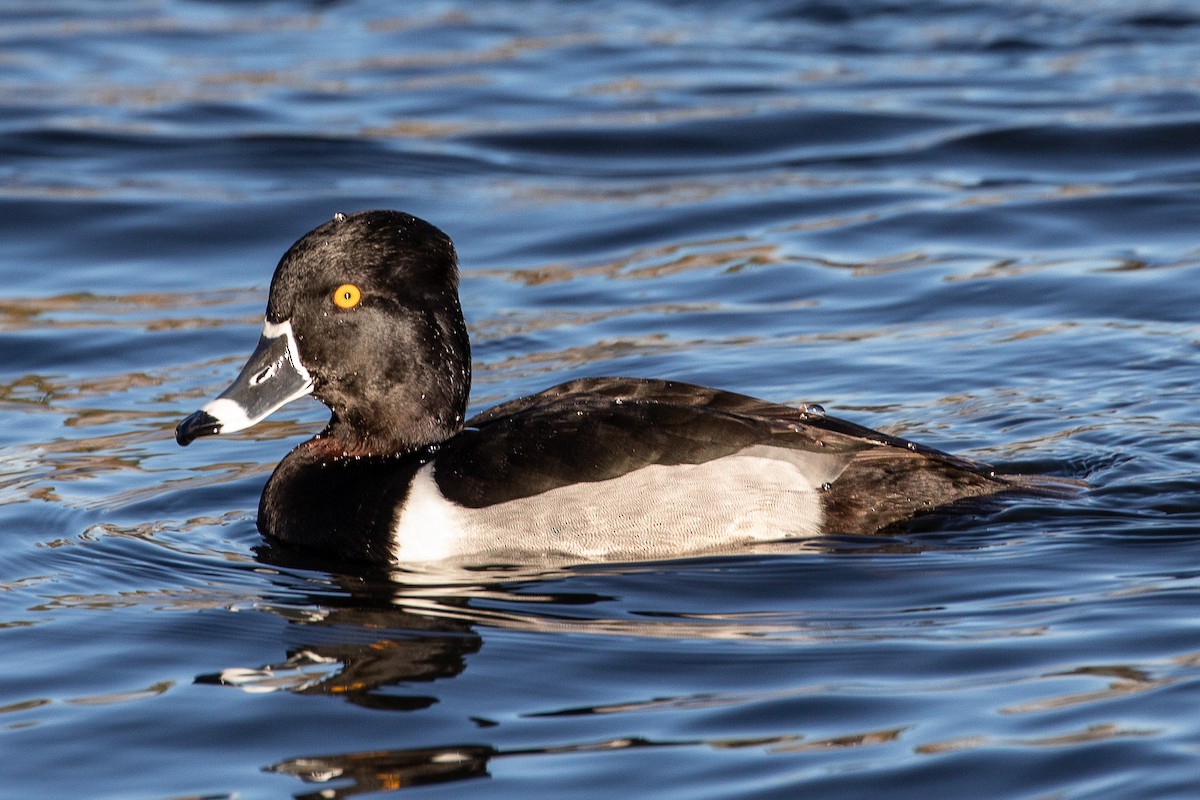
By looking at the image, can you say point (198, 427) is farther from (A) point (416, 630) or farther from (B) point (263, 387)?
(A) point (416, 630)

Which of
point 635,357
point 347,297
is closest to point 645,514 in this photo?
point 347,297

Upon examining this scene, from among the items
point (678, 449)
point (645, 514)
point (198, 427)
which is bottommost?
point (645, 514)

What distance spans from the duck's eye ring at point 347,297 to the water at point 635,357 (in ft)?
2.96

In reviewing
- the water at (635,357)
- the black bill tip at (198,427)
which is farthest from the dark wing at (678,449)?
the black bill tip at (198,427)

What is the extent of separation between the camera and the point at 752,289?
10.1m

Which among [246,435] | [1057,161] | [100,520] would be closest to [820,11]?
[1057,161]

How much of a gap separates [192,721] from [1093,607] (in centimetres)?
260

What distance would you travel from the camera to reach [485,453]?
20.2 feet

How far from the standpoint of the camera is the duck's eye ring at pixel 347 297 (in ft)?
21.3

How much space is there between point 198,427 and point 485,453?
3.61 feet

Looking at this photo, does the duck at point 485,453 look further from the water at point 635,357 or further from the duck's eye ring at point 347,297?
the water at point 635,357

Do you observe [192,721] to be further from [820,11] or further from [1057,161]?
[820,11]

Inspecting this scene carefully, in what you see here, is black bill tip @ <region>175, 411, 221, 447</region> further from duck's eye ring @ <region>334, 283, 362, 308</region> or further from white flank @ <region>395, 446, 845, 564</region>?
white flank @ <region>395, 446, 845, 564</region>

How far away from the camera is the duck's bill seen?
661 cm
